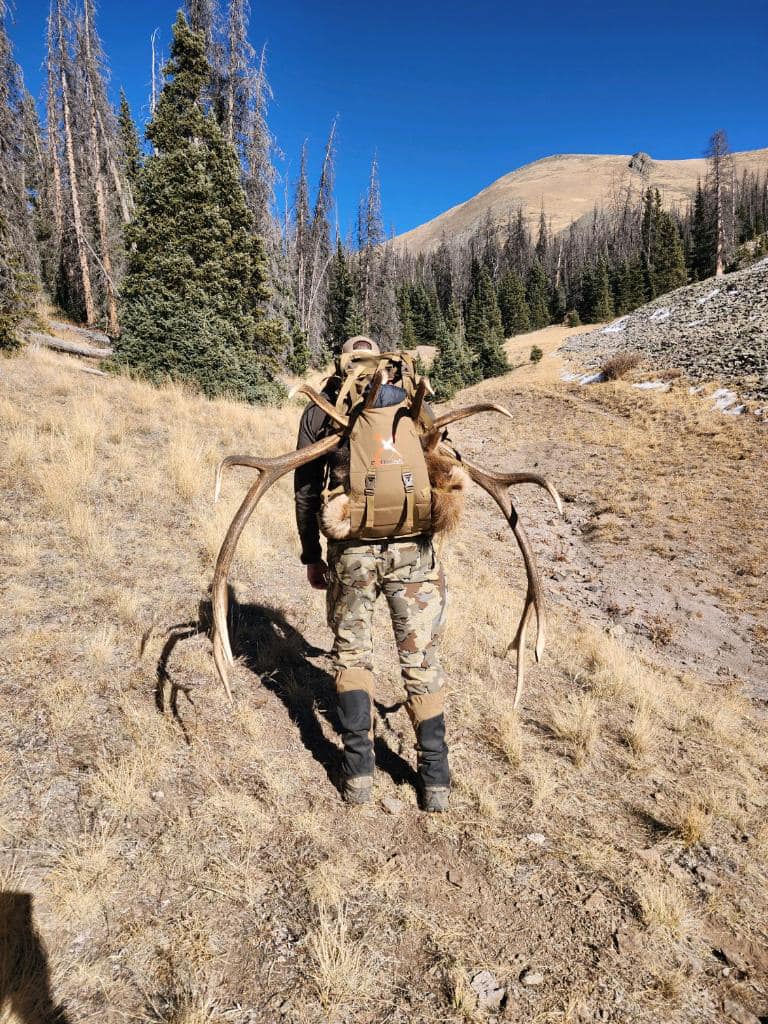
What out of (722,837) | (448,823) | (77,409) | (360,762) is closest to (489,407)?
(360,762)

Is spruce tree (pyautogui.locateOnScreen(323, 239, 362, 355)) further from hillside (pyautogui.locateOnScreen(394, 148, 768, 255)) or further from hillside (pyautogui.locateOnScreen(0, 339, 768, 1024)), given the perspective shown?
hillside (pyautogui.locateOnScreen(394, 148, 768, 255))

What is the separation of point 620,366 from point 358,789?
25.8 m

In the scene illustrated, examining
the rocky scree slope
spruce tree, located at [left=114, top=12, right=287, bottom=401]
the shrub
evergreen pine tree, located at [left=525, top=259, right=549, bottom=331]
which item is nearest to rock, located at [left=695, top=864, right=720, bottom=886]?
spruce tree, located at [left=114, top=12, right=287, bottom=401]

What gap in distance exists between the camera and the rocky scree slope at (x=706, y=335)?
1931cm

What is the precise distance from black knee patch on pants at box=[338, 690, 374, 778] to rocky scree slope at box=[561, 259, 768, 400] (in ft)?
62.8

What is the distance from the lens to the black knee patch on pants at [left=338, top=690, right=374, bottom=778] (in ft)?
8.53

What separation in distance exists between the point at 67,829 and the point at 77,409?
6.16 meters

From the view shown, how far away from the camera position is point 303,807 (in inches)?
102

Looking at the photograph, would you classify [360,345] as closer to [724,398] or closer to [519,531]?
[519,531]

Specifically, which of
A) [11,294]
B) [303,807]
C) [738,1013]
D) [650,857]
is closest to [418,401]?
[303,807]

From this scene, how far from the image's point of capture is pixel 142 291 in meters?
11.6

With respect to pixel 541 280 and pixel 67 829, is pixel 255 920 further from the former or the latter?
pixel 541 280

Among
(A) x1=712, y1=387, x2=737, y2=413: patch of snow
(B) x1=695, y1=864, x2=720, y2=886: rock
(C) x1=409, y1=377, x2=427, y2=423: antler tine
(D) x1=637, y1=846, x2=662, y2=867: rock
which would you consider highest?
(A) x1=712, y1=387, x2=737, y2=413: patch of snow

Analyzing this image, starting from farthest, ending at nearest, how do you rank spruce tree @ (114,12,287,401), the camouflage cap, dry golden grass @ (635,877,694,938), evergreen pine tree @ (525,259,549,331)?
evergreen pine tree @ (525,259,549,331) < spruce tree @ (114,12,287,401) < the camouflage cap < dry golden grass @ (635,877,694,938)
